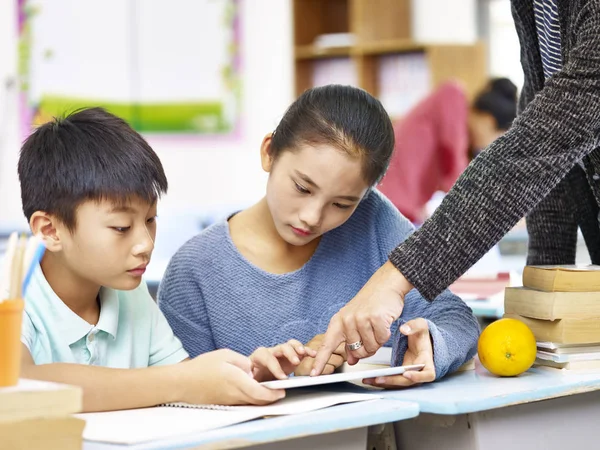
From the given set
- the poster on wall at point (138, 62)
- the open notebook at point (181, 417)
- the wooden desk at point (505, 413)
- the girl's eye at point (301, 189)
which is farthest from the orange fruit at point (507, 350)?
the poster on wall at point (138, 62)

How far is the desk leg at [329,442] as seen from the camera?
1025 mm

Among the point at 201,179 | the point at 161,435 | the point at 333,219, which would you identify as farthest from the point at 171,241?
the point at 161,435

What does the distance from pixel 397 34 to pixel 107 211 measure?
17.2 ft

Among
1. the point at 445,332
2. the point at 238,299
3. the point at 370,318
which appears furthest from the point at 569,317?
the point at 238,299

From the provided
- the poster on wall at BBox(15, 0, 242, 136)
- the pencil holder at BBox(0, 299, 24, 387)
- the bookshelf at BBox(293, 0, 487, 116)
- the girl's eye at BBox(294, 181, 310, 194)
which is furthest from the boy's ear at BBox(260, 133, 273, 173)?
the bookshelf at BBox(293, 0, 487, 116)

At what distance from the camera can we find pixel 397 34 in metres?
6.32

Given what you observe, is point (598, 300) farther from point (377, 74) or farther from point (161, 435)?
point (377, 74)

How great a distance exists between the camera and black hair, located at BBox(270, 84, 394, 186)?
1.50 meters

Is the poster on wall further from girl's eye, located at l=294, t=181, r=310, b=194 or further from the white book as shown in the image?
the white book

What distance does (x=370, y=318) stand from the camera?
4.12ft

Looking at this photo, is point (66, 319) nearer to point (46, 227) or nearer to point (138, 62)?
point (46, 227)

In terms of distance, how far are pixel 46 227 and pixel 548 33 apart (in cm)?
84

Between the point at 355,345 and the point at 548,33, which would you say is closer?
the point at 355,345

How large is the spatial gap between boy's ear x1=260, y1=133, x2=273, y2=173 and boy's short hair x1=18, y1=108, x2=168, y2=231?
223mm
